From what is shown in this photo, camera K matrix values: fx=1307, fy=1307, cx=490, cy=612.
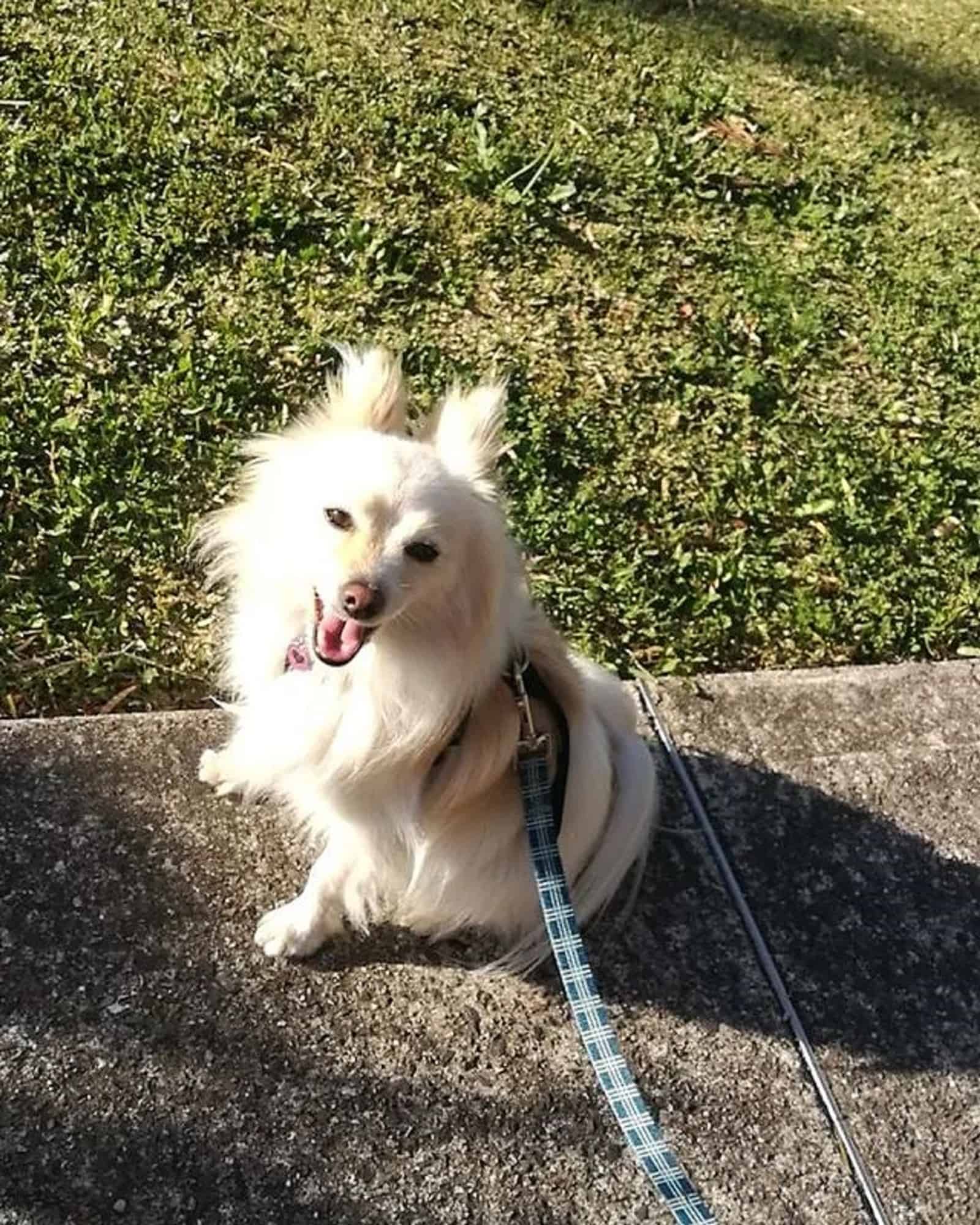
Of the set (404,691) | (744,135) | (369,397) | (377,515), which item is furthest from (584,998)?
(744,135)

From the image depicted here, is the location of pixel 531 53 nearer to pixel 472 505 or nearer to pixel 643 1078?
pixel 472 505

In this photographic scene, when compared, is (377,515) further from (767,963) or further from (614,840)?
(767,963)

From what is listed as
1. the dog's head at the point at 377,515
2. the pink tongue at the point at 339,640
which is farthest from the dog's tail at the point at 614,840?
the pink tongue at the point at 339,640

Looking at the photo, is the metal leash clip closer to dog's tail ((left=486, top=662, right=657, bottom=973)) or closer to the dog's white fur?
the dog's white fur

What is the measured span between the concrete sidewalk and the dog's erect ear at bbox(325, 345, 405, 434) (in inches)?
37.5

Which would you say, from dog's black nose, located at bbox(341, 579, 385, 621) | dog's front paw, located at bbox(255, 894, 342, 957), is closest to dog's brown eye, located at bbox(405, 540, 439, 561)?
dog's black nose, located at bbox(341, 579, 385, 621)

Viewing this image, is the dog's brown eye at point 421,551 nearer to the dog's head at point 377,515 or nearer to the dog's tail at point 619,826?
the dog's head at point 377,515

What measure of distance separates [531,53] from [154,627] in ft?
11.2

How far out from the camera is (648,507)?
3918 millimetres

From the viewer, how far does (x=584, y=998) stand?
2.20m

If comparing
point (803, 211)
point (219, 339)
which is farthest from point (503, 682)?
point (803, 211)

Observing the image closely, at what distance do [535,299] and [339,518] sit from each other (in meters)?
2.49

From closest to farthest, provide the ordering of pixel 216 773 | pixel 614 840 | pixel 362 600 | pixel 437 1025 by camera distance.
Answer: pixel 362 600
pixel 437 1025
pixel 614 840
pixel 216 773

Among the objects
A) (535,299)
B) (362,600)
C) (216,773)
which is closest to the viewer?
(362,600)
